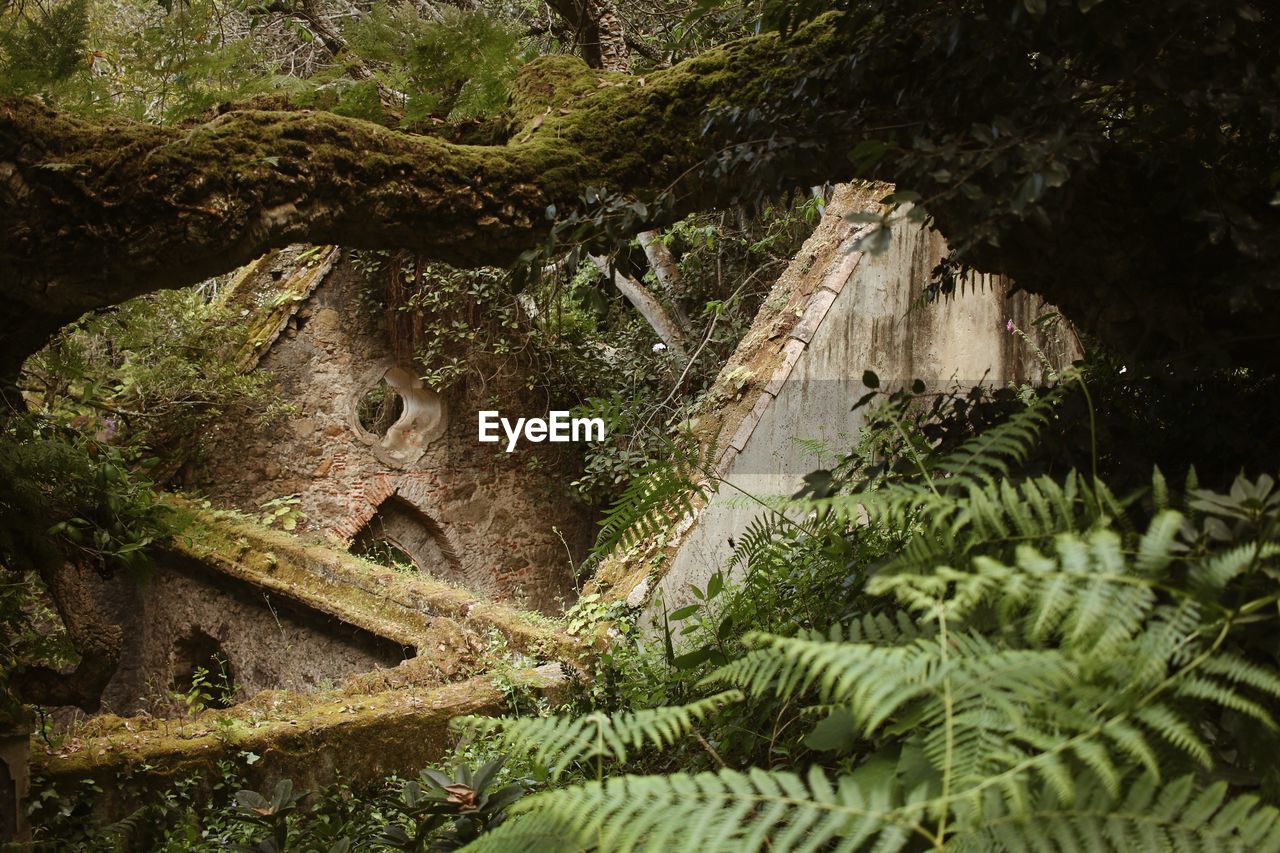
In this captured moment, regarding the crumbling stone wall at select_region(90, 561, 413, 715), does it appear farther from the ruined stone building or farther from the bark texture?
the bark texture

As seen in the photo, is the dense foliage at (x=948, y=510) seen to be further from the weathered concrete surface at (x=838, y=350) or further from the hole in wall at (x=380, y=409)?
the hole in wall at (x=380, y=409)

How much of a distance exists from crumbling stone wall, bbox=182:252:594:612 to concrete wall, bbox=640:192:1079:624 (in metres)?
4.40

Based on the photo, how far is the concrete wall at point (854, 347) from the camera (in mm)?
6074

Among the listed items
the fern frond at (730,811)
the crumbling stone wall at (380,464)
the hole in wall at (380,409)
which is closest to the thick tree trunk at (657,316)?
→ the crumbling stone wall at (380,464)

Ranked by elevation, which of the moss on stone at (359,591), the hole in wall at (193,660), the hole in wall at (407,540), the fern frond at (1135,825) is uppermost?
the hole in wall at (407,540)

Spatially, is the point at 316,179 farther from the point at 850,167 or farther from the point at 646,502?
the point at 850,167

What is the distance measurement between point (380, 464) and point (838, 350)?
5.50 meters

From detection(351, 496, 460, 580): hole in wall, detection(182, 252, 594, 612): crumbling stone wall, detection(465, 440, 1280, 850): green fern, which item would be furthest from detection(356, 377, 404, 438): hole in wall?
detection(465, 440, 1280, 850): green fern

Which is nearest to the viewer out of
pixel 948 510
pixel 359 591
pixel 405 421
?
pixel 948 510

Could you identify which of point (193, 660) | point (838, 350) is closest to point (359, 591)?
point (193, 660)

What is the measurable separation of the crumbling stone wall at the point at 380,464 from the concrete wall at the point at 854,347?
440 centimetres

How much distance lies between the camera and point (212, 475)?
9.43 metres

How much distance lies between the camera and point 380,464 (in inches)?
395

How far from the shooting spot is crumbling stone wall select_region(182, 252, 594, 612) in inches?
380
